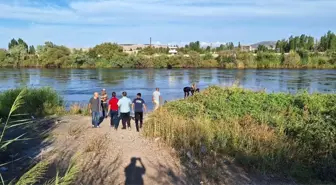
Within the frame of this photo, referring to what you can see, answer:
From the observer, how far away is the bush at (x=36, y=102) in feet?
62.2

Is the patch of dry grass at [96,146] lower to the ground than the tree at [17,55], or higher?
lower

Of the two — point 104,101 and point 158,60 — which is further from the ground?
point 158,60

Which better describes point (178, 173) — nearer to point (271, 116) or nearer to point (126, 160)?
point (126, 160)

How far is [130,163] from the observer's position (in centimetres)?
927

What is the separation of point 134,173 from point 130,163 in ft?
2.17

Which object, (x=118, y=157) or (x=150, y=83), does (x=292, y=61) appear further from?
(x=118, y=157)

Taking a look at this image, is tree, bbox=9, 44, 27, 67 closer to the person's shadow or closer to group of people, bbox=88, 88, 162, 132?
group of people, bbox=88, 88, 162, 132

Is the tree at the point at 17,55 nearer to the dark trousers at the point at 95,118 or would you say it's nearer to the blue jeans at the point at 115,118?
the dark trousers at the point at 95,118

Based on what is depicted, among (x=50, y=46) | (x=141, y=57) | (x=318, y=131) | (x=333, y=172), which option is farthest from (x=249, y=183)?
(x=50, y=46)

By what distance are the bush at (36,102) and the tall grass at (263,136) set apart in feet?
28.8

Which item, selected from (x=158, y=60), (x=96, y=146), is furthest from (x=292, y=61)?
(x=96, y=146)

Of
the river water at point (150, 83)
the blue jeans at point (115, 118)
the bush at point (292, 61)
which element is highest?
the bush at point (292, 61)

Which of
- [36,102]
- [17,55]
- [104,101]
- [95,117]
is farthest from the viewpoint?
[17,55]

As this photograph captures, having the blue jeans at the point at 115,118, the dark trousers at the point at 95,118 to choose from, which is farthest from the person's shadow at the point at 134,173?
the dark trousers at the point at 95,118
